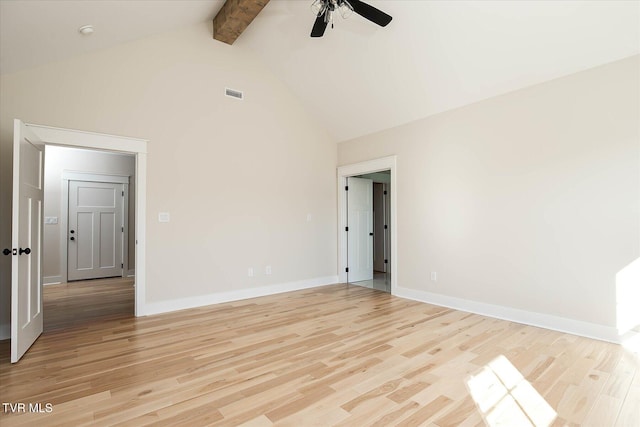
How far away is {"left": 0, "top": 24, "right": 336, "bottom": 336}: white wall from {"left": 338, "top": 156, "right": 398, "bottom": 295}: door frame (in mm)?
454

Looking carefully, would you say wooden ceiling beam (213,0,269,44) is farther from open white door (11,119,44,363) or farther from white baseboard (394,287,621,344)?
white baseboard (394,287,621,344)

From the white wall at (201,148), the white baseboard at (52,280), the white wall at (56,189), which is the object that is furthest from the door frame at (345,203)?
the white baseboard at (52,280)

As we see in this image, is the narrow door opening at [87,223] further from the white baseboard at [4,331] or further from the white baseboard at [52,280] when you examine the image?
the white baseboard at [4,331]

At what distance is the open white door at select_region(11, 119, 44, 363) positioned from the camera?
267 cm

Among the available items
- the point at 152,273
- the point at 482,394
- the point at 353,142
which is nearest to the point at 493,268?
the point at 482,394

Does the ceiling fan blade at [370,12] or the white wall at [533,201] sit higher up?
the ceiling fan blade at [370,12]

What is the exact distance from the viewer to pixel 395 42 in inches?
153

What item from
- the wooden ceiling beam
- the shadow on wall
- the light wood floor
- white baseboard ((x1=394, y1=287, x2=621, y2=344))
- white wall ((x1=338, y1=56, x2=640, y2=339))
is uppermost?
the wooden ceiling beam

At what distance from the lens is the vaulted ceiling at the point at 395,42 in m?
2.87

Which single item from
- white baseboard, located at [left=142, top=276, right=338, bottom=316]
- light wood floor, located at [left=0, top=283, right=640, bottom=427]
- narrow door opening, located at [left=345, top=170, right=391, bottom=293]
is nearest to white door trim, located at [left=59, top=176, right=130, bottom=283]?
light wood floor, located at [left=0, top=283, right=640, bottom=427]

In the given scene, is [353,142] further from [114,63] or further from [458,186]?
[114,63]

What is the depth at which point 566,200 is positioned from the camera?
11.0 ft

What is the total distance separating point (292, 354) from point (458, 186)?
3.04 metres

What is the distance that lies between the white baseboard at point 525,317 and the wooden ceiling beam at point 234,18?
14.3 ft
